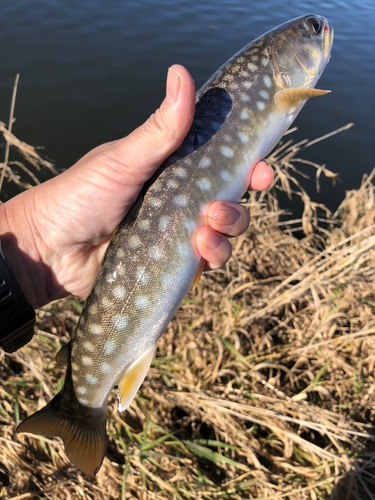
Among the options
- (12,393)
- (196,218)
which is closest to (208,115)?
(196,218)

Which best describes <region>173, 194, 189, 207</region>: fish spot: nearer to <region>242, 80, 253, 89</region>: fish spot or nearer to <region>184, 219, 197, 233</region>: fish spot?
<region>184, 219, 197, 233</region>: fish spot

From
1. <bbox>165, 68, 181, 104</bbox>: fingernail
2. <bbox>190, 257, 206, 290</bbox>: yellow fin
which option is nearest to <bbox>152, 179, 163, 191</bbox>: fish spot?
<bbox>165, 68, 181, 104</bbox>: fingernail

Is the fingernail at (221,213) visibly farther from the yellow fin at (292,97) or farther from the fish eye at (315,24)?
the fish eye at (315,24)

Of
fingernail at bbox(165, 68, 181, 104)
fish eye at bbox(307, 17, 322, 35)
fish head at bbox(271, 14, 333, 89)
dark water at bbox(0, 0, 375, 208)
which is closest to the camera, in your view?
→ fingernail at bbox(165, 68, 181, 104)

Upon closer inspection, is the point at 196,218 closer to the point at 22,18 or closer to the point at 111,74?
the point at 111,74

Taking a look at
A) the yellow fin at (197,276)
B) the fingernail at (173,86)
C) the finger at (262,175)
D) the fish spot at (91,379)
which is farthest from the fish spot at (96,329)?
the finger at (262,175)
